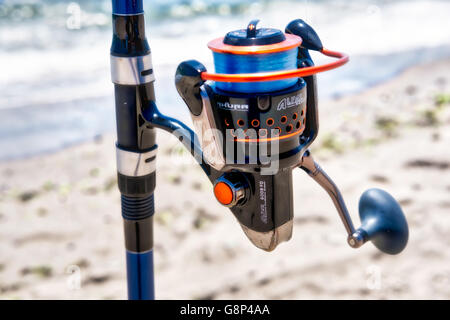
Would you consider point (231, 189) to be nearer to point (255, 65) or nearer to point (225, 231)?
point (255, 65)

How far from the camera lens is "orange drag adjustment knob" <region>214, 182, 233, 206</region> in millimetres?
1372

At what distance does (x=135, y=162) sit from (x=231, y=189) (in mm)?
324

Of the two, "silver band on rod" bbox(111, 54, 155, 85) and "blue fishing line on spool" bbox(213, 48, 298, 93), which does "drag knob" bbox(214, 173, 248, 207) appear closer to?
"blue fishing line on spool" bbox(213, 48, 298, 93)

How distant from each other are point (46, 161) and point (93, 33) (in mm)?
4490

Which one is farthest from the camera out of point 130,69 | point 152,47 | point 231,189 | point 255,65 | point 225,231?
point 152,47

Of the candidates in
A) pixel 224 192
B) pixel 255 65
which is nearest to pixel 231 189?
pixel 224 192

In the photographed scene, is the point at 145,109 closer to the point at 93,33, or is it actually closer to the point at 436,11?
the point at 93,33

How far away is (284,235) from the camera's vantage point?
1.43 m

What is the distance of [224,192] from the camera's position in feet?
4.54

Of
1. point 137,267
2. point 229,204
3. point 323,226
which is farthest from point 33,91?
point 229,204

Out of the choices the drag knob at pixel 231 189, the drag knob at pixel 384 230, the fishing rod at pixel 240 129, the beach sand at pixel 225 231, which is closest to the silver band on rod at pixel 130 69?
the fishing rod at pixel 240 129

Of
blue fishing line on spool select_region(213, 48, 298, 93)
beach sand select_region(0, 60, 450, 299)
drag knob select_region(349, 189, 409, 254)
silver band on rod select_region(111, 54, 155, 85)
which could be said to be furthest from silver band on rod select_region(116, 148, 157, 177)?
beach sand select_region(0, 60, 450, 299)

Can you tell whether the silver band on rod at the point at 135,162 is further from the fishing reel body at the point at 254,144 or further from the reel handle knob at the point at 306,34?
the reel handle knob at the point at 306,34

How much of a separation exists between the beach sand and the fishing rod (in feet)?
2.79
